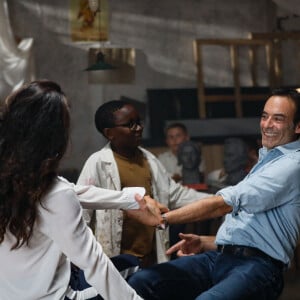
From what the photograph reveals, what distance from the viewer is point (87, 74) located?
7.37 m

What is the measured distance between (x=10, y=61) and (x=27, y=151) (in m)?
4.61

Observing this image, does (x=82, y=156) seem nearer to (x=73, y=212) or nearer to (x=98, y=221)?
(x=98, y=221)

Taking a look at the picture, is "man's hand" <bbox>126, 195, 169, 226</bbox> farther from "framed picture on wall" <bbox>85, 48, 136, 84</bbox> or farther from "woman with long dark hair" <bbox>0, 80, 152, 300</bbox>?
"framed picture on wall" <bbox>85, 48, 136, 84</bbox>

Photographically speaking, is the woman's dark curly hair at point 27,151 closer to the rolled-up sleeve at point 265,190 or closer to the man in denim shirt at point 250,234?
the man in denim shirt at point 250,234

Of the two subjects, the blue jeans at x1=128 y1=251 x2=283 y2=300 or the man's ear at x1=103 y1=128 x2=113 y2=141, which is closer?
the blue jeans at x1=128 y1=251 x2=283 y2=300

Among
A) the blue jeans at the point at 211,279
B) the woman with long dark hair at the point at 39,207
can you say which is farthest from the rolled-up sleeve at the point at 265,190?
the woman with long dark hair at the point at 39,207

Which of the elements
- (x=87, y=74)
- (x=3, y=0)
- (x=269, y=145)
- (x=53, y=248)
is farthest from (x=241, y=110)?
(x=53, y=248)

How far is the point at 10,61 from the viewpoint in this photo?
6578 mm

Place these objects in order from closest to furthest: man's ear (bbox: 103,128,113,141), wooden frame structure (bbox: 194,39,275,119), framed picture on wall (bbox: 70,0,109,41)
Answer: man's ear (bbox: 103,128,113,141) → framed picture on wall (bbox: 70,0,109,41) → wooden frame structure (bbox: 194,39,275,119)

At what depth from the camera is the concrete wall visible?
725 cm

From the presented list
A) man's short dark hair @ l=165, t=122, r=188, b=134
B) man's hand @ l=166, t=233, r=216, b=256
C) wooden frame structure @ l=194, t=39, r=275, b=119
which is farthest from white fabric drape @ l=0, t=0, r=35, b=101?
man's hand @ l=166, t=233, r=216, b=256

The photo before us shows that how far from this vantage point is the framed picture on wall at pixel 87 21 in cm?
721

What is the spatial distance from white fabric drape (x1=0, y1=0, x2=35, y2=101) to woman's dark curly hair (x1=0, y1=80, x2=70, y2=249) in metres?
4.43

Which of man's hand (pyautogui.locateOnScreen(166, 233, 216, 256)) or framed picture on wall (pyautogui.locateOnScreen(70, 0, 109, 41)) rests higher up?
framed picture on wall (pyautogui.locateOnScreen(70, 0, 109, 41))
